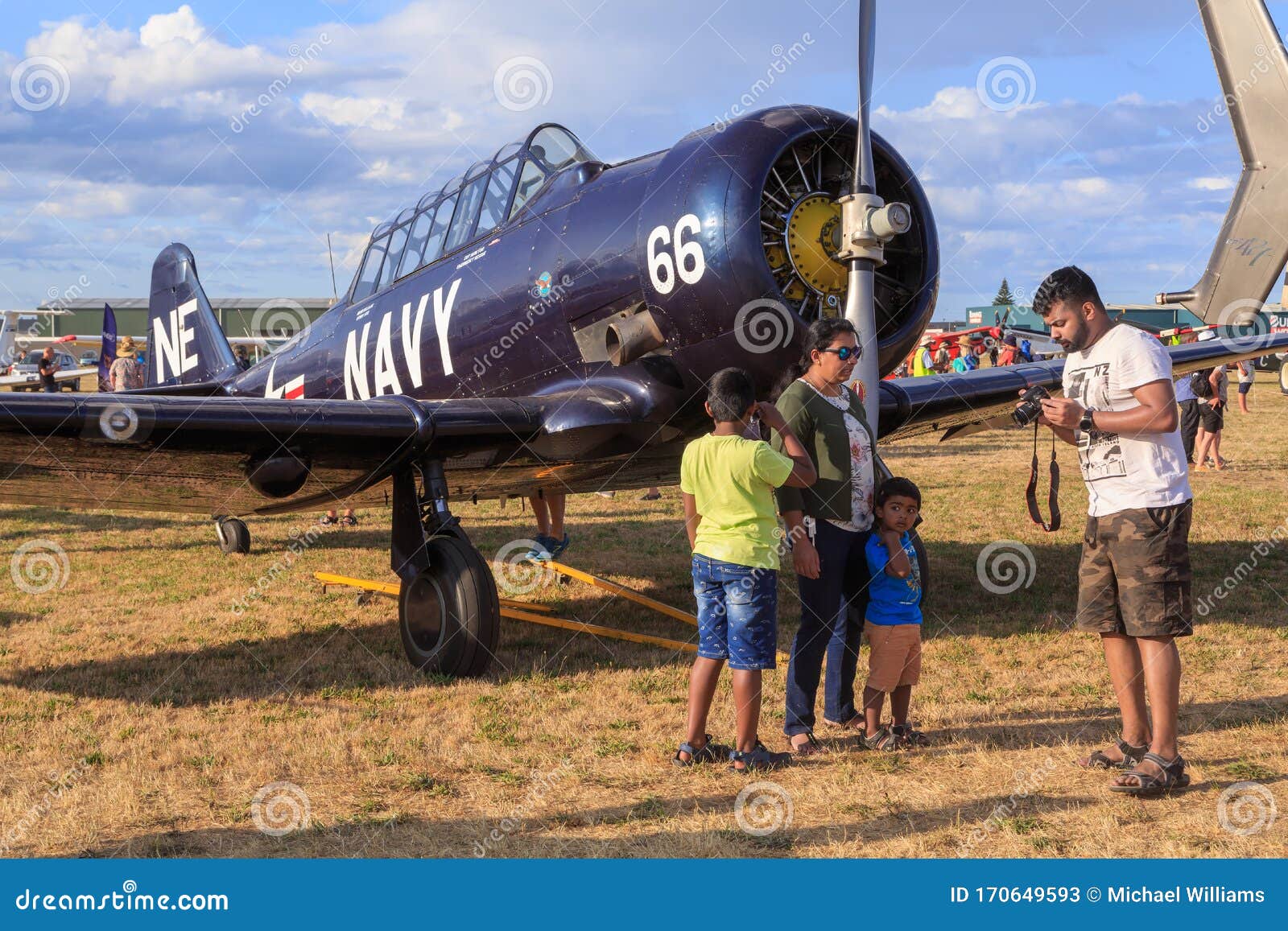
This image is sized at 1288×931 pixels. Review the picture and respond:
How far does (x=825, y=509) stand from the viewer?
15.0 ft

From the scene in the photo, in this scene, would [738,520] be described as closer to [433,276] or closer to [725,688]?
[725,688]

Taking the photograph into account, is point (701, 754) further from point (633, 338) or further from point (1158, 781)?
point (633, 338)

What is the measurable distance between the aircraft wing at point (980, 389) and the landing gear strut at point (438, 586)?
307 centimetres

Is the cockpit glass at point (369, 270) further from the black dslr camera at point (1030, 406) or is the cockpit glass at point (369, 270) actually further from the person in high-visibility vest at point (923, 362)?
the person in high-visibility vest at point (923, 362)

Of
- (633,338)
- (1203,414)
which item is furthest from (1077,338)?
(1203,414)

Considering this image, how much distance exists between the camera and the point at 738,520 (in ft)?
14.1

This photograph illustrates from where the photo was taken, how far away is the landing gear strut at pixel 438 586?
5.95m

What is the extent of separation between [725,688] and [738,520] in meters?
1.58

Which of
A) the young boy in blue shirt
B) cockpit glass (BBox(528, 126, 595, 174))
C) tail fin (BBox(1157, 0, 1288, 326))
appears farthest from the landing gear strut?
tail fin (BBox(1157, 0, 1288, 326))

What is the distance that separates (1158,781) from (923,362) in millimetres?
33436

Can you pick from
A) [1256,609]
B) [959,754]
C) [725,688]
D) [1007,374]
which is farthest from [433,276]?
[1256,609]

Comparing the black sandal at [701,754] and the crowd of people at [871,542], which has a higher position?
the crowd of people at [871,542]

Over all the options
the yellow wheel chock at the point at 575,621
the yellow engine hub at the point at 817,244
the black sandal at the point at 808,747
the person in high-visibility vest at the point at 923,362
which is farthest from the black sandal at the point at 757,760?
the person in high-visibility vest at the point at 923,362

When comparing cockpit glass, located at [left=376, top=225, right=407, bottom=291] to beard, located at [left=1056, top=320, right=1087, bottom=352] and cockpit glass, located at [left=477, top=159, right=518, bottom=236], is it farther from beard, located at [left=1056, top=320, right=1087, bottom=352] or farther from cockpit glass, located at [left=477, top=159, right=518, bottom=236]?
beard, located at [left=1056, top=320, right=1087, bottom=352]
